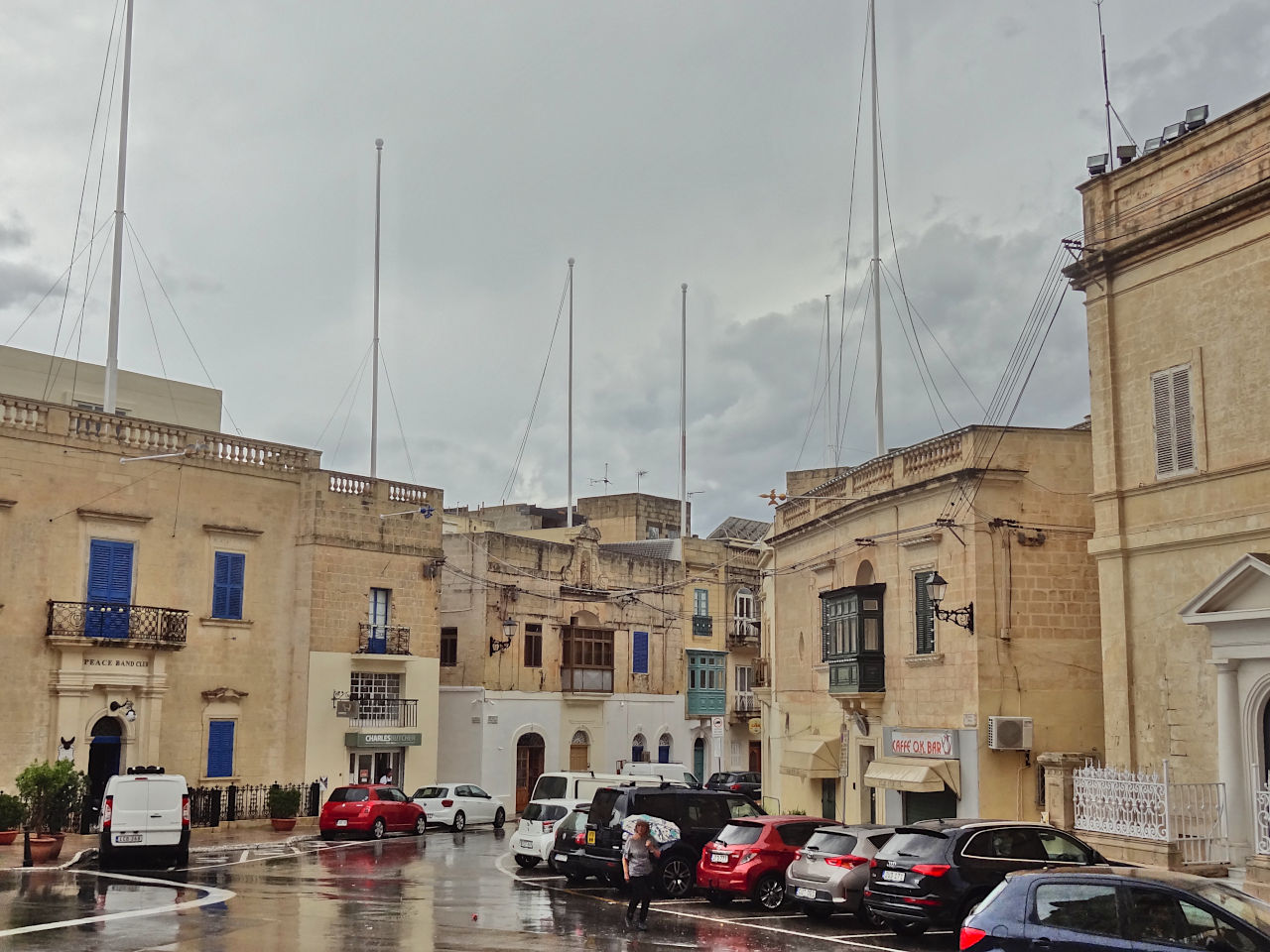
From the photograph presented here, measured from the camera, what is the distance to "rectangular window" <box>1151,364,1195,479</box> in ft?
63.7

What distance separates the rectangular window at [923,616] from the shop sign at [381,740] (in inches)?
727

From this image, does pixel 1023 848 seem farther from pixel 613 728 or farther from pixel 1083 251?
pixel 613 728

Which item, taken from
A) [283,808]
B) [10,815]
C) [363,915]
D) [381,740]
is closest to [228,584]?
[283,808]

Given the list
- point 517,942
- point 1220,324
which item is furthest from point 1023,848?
point 1220,324

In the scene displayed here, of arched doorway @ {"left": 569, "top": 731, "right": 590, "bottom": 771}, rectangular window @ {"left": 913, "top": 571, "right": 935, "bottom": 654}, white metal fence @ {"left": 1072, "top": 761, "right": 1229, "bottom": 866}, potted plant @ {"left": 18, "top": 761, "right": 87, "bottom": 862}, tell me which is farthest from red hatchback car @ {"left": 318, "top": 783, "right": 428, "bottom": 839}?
white metal fence @ {"left": 1072, "top": 761, "right": 1229, "bottom": 866}

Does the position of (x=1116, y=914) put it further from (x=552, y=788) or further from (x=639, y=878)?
(x=552, y=788)

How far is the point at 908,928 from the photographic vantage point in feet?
54.5

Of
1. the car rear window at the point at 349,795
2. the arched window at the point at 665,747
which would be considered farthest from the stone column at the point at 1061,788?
the arched window at the point at 665,747

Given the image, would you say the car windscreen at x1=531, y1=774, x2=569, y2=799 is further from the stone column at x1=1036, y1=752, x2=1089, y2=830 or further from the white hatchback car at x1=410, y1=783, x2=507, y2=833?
the stone column at x1=1036, y1=752, x2=1089, y2=830

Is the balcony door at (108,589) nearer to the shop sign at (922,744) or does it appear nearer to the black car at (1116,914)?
the shop sign at (922,744)

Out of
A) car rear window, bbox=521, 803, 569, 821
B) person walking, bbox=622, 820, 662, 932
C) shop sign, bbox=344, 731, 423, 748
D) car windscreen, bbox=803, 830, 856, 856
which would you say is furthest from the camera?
shop sign, bbox=344, 731, 423, 748

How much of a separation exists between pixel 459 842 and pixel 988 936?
74.7 feet

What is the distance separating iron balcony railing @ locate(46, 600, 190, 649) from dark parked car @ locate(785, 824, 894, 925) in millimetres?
20529

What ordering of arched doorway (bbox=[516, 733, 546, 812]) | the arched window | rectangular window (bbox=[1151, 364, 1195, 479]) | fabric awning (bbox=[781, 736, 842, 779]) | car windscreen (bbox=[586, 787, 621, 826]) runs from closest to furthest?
rectangular window (bbox=[1151, 364, 1195, 479])
car windscreen (bbox=[586, 787, 621, 826])
fabric awning (bbox=[781, 736, 842, 779])
arched doorway (bbox=[516, 733, 546, 812])
the arched window
